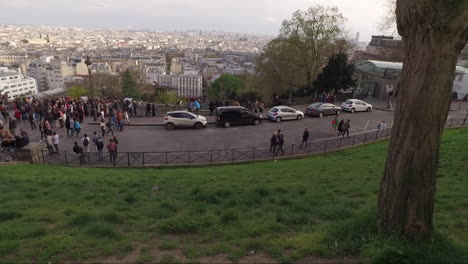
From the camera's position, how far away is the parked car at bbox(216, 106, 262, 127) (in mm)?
22984

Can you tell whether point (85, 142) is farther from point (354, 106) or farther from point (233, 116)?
point (354, 106)

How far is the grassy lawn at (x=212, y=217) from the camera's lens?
5.59 metres

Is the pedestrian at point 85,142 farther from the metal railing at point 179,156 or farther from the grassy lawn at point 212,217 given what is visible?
the grassy lawn at point 212,217

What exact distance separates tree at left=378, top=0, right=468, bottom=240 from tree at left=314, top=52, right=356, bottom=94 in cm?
2865

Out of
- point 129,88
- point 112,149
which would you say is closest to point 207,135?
point 112,149

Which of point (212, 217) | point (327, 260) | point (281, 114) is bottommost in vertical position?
point (281, 114)

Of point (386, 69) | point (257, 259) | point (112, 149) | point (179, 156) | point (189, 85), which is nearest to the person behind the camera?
point (257, 259)

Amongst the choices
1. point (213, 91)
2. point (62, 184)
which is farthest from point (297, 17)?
point (213, 91)

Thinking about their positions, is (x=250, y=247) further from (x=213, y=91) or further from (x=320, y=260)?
(x=213, y=91)

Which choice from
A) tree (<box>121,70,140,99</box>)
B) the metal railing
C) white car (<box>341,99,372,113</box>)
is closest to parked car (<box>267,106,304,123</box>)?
white car (<box>341,99,372,113</box>)

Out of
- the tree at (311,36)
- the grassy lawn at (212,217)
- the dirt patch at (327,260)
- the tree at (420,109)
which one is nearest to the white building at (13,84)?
the tree at (311,36)

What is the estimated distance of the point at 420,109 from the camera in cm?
485

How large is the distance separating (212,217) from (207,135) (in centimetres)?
1367

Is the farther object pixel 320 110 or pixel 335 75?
pixel 335 75
